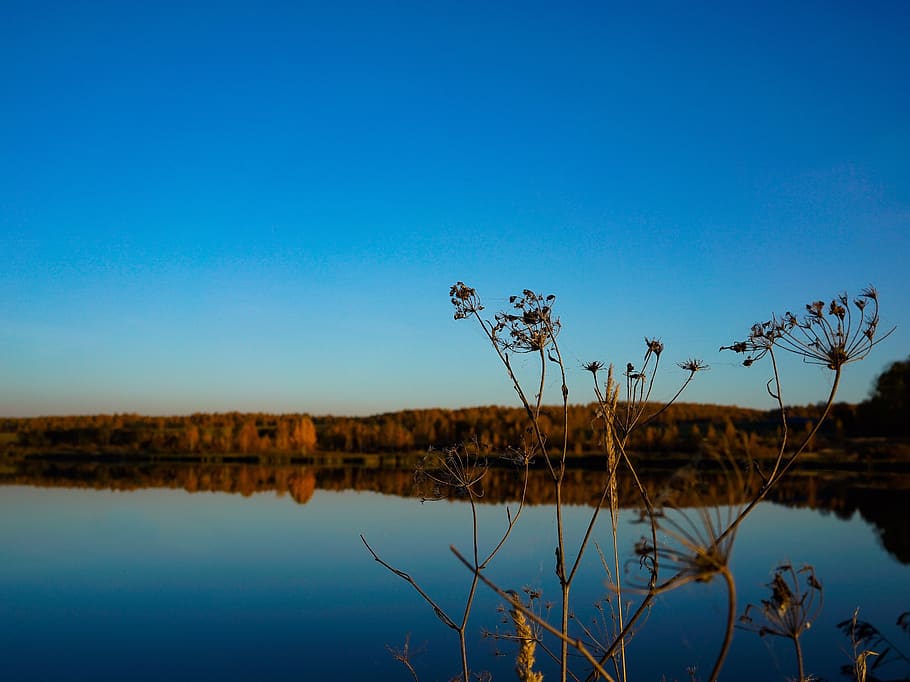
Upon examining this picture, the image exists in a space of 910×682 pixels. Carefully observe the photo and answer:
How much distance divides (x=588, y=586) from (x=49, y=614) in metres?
12.5

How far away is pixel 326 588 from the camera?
20094 millimetres

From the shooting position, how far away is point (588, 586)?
1844 cm

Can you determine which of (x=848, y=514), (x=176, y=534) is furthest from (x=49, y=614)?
(x=848, y=514)

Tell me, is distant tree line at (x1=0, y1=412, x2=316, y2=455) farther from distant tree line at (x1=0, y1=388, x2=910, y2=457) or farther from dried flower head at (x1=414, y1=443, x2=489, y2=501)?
dried flower head at (x1=414, y1=443, x2=489, y2=501)

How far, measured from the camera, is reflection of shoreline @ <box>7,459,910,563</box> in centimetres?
3738

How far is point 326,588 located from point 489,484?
31910mm

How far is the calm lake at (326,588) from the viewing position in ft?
48.0

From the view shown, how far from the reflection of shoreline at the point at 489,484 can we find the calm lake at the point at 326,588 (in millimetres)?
827

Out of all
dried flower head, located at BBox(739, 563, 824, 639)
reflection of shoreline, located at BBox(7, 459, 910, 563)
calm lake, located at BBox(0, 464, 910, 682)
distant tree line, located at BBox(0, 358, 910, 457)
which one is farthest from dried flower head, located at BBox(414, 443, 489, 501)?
distant tree line, located at BBox(0, 358, 910, 457)

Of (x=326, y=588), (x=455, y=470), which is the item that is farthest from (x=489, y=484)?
(x=455, y=470)

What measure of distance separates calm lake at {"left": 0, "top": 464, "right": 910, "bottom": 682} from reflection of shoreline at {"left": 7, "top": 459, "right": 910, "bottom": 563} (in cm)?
83

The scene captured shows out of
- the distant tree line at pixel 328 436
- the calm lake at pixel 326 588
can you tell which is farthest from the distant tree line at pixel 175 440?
the calm lake at pixel 326 588

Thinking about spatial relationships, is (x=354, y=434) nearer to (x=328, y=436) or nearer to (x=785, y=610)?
(x=328, y=436)

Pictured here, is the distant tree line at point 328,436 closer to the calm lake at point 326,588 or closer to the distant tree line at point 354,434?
the distant tree line at point 354,434
